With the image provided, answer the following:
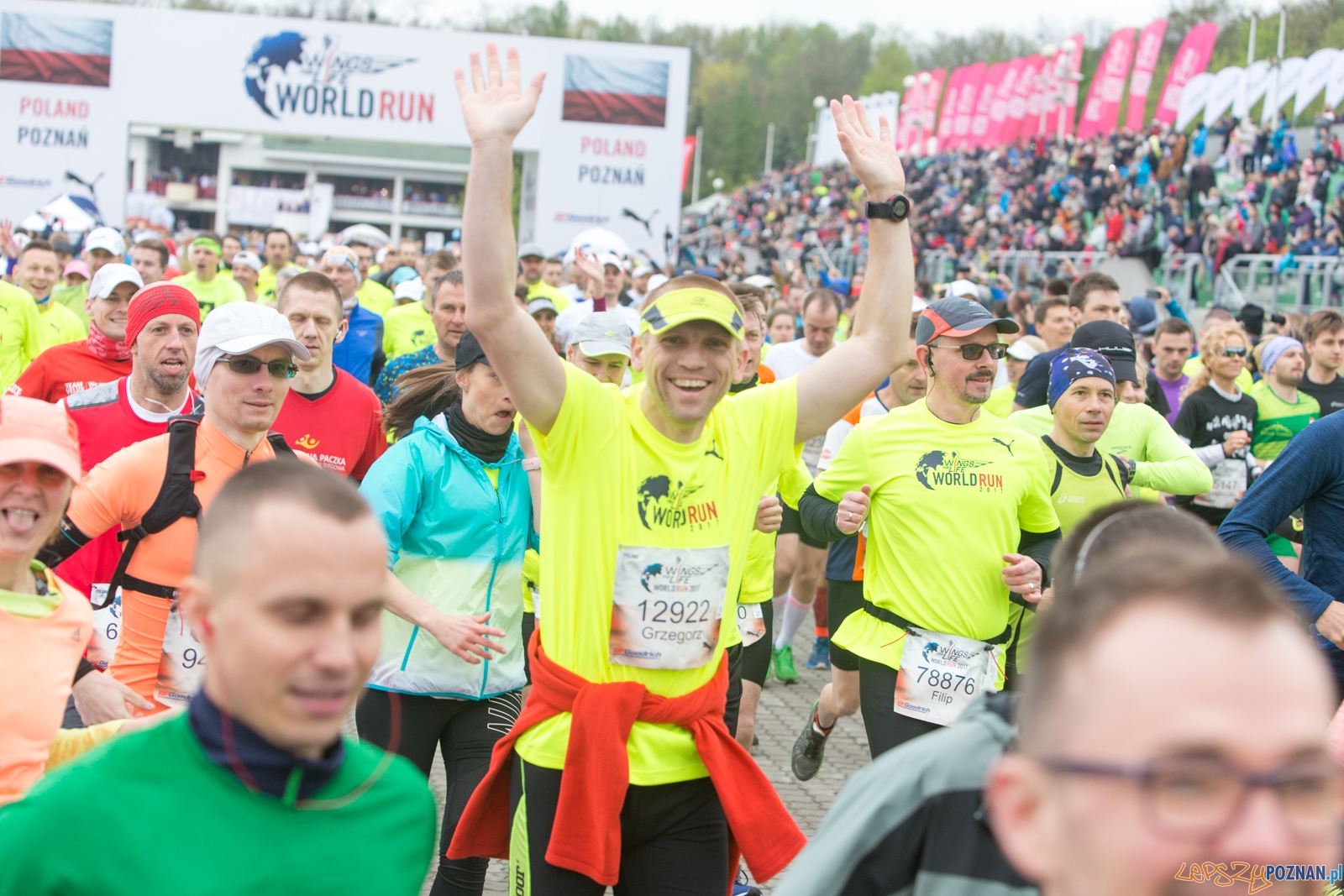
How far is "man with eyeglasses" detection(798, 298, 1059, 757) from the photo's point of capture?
4.61m

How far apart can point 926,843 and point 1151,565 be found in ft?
2.36

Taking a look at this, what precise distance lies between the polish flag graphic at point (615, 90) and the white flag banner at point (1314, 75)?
1607cm

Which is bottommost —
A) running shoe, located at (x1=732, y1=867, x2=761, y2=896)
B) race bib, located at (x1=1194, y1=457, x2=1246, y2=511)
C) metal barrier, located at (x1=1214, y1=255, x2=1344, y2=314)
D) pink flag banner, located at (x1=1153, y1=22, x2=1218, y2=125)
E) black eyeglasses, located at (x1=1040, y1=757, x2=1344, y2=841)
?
running shoe, located at (x1=732, y1=867, x2=761, y2=896)

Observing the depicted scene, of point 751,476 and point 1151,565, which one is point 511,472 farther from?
point 1151,565

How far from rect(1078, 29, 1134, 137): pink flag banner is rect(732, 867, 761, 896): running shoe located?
141 feet

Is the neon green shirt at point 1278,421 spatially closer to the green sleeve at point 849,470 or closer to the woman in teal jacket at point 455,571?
the green sleeve at point 849,470

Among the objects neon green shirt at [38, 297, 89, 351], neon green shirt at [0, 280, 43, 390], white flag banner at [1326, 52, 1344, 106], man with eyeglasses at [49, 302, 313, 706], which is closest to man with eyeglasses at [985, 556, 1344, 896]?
man with eyeglasses at [49, 302, 313, 706]

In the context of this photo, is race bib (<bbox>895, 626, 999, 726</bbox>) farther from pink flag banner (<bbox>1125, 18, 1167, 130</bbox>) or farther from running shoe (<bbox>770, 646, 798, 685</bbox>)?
pink flag banner (<bbox>1125, 18, 1167, 130</bbox>)

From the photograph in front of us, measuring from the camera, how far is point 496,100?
2910 mm

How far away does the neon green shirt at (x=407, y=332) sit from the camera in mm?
10273

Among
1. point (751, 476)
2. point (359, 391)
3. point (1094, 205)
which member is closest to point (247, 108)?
point (1094, 205)

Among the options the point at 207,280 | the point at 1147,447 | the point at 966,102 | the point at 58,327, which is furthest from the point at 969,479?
the point at 966,102

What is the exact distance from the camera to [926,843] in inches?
78.1

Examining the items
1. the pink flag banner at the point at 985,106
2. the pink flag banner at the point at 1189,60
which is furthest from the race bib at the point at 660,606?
the pink flag banner at the point at 985,106
